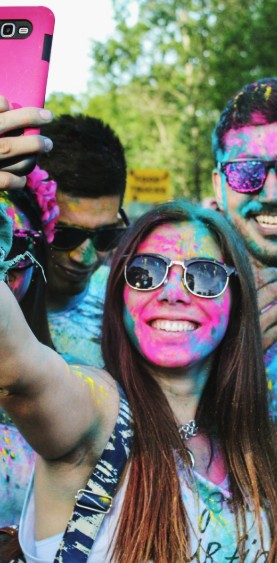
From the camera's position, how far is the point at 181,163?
897 inches

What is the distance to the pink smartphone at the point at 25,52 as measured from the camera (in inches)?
53.0

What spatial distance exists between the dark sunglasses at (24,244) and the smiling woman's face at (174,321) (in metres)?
0.34

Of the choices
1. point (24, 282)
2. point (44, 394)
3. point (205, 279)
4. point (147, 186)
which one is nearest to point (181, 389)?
point (205, 279)

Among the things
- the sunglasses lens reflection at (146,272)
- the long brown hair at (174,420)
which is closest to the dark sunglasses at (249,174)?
the long brown hair at (174,420)

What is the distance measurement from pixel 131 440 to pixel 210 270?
0.63m

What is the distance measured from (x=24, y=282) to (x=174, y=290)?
49cm

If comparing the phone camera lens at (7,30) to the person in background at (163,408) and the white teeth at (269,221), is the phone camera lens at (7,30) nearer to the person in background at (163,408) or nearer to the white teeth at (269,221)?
the person in background at (163,408)

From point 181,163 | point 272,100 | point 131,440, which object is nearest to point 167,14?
point 181,163

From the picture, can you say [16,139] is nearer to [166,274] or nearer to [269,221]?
[166,274]

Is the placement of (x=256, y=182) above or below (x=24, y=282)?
above

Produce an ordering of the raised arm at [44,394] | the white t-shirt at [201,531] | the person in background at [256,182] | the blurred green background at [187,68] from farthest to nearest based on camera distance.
Result: the blurred green background at [187,68]
the person in background at [256,182]
the white t-shirt at [201,531]
the raised arm at [44,394]

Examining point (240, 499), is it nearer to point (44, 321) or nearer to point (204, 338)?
point (204, 338)

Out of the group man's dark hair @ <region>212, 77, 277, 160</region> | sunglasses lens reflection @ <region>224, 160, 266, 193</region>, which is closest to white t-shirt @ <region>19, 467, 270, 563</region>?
sunglasses lens reflection @ <region>224, 160, 266, 193</region>

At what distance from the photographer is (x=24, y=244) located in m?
2.36
